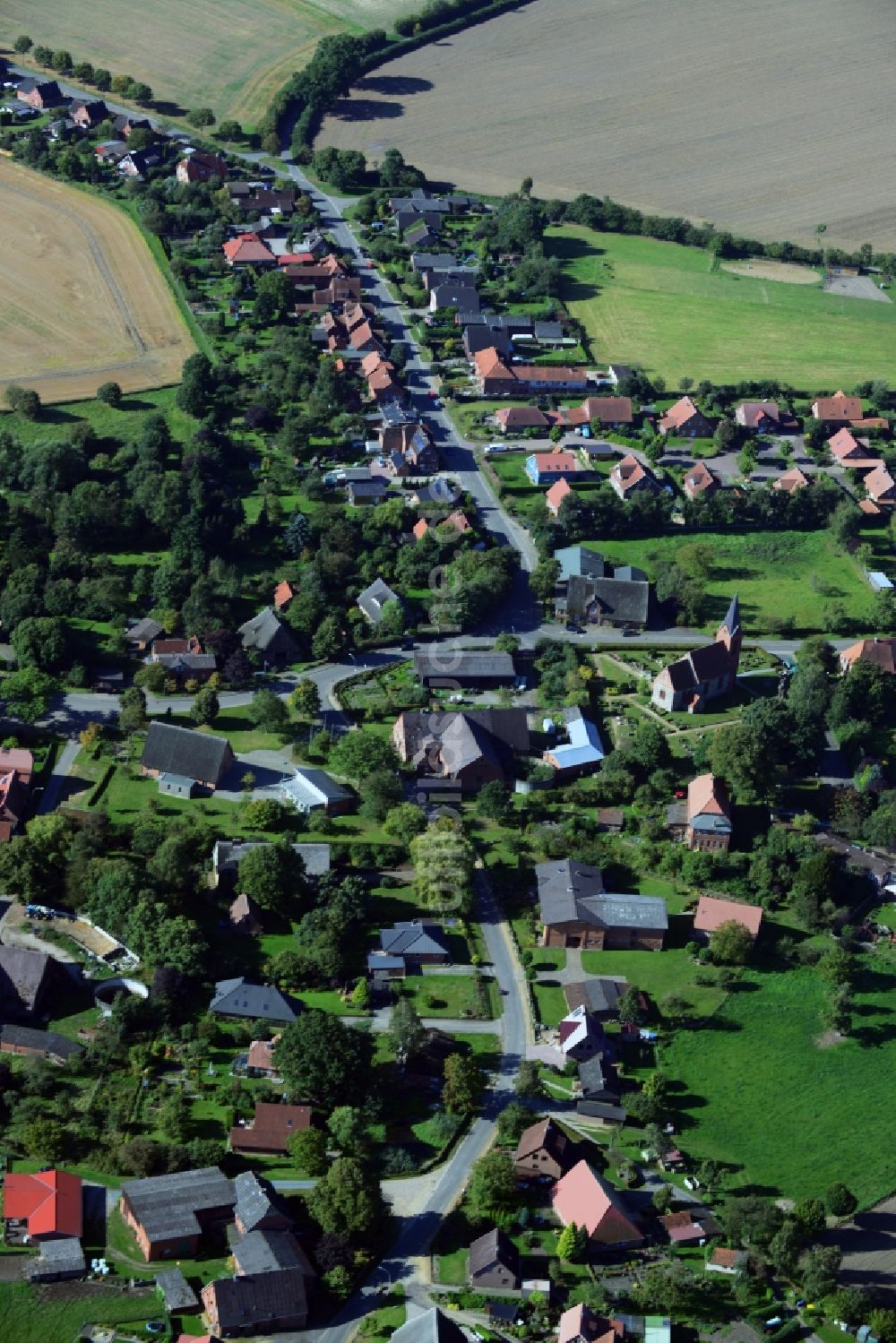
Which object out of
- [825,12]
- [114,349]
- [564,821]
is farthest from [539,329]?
[825,12]

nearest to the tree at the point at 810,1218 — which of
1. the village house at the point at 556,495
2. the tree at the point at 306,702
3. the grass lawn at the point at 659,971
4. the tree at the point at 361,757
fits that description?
the grass lawn at the point at 659,971

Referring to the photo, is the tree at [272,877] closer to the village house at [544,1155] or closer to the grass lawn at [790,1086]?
the grass lawn at [790,1086]

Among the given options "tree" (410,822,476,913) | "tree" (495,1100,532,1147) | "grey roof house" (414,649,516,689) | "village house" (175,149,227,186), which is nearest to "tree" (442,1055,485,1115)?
"tree" (495,1100,532,1147)

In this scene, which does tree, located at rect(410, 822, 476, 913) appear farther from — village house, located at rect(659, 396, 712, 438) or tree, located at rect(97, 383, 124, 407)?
tree, located at rect(97, 383, 124, 407)

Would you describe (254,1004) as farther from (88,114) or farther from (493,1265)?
(88,114)

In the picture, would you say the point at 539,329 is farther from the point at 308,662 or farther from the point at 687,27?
the point at 687,27

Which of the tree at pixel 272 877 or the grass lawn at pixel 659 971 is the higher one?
the tree at pixel 272 877
